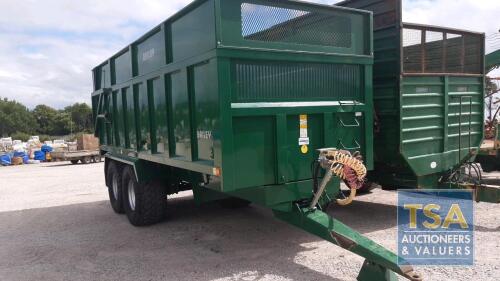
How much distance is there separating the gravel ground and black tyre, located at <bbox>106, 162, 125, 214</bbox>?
20 centimetres

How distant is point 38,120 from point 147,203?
74.0 metres

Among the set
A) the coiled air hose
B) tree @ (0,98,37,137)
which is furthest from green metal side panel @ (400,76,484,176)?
tree @ (0,98,37,137)

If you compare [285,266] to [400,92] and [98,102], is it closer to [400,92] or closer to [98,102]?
[400,92]

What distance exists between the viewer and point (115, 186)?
7.94 metres

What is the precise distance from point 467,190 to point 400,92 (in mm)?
1769

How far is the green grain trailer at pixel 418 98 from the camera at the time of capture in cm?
552

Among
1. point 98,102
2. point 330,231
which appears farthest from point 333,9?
point 98,102

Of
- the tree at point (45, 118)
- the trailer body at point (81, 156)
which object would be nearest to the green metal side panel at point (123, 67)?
the trailer body at point (81, 156)

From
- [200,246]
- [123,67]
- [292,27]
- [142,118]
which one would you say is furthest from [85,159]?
[292,27]

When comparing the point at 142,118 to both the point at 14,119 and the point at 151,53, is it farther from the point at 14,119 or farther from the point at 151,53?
the point at 14,119

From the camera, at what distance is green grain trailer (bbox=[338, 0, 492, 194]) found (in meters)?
5.52

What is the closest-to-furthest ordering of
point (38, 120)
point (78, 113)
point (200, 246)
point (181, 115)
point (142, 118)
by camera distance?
point (181, 115), point (200, 246), point (142, 118), point (38, 120), point (78, 113)

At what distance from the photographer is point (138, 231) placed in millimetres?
6418

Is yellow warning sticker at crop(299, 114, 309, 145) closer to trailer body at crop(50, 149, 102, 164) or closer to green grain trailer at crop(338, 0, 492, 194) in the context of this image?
green grain trailer at crop(338, 0, 492, 194)
